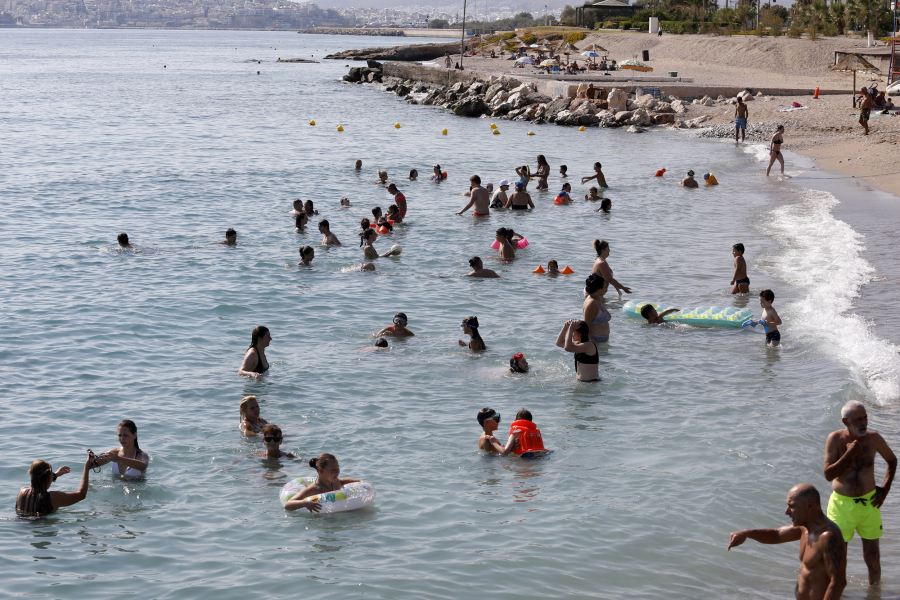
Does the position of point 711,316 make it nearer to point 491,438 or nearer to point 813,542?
point 491,438

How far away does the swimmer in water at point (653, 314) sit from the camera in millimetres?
13281

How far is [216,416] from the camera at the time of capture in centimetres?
999

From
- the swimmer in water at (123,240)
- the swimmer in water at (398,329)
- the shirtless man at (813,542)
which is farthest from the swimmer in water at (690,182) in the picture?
the shirtless man at (813,542)

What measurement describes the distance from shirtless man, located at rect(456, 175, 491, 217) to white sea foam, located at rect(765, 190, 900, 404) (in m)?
6.80

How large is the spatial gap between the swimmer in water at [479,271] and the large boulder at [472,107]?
31.8m

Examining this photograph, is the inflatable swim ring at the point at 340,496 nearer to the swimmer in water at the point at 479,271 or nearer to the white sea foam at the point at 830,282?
the white sea foam at the point at 830,282

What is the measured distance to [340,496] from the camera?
7.78m

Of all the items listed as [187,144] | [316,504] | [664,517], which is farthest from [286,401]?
[187,144]

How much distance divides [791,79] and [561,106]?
13.2 m

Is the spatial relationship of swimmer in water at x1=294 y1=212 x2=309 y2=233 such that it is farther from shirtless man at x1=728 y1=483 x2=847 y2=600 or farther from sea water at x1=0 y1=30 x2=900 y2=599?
shirtless man at x1=728 y1=483 x2=847 y2=600

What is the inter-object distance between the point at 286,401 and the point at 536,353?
3.68 metres

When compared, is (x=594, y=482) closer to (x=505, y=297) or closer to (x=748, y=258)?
(x=505, y=297)

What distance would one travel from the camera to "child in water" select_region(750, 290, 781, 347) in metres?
11.9

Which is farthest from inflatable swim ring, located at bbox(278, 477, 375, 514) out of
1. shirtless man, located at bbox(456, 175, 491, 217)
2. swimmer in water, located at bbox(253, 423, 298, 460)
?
shirtless man, located at bbox(456, 175, 491, 217)
